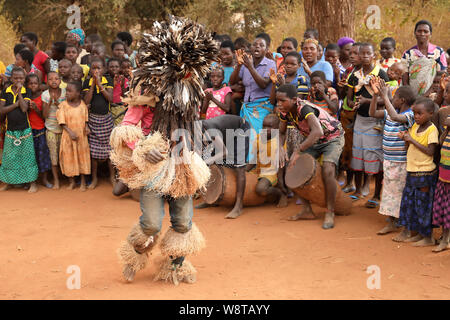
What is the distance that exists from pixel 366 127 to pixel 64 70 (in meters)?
4.56

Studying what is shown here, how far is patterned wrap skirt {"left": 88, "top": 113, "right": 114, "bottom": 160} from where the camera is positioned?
8070 mm

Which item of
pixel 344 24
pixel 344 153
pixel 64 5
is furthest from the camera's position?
pixel 64 5

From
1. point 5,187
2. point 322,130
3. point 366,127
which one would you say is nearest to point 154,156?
point 322,130

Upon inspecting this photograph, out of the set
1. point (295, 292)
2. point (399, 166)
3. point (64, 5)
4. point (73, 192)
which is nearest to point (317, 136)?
point (399, 166)

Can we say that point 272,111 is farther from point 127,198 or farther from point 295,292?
point 295,292

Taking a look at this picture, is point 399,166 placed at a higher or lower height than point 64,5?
lower

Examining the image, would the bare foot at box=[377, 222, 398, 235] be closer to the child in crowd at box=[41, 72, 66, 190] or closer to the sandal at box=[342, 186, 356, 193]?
the sandal at box=[342, 186, 356, 193]

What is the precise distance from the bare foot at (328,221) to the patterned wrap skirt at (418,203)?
2.63 ft

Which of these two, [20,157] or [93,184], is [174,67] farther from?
[20,157]

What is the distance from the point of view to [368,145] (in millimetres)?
6590

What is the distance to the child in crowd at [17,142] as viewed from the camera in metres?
7.97

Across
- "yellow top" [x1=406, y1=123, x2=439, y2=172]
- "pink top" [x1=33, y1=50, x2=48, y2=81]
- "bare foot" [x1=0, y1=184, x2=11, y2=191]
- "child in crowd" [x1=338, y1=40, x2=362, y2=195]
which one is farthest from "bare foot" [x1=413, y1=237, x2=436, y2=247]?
"pink top" [x1=33, y1=50, x2=48, y2=81]

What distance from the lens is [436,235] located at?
5727 mm

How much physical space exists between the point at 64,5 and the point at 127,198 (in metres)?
10.5
